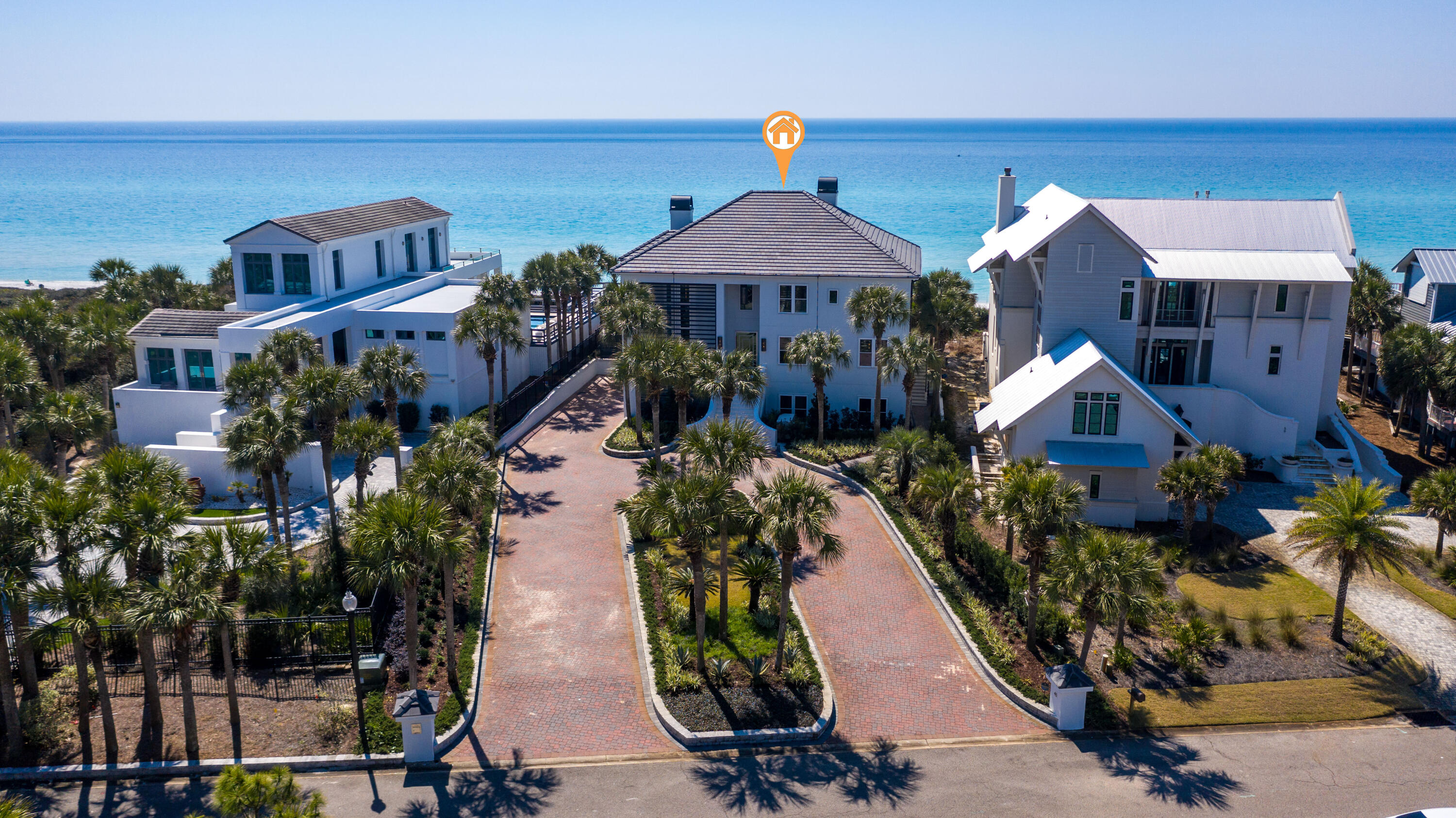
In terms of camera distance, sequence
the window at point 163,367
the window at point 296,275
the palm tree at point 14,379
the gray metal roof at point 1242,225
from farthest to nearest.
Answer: the window at point 296,275, the window at point 163,367, the gray metal roof at point 1242,225, the palm tree at point 14,379

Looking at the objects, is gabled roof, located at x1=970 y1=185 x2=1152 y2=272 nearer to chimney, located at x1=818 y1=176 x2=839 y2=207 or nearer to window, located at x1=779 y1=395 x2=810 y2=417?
chimney, located at x1=818 y1=176 x2=839 y2=207

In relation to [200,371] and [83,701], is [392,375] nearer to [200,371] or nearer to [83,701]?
[200,371]

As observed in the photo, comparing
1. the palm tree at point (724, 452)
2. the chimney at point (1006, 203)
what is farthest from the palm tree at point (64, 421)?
the chimney at point (1006, 203)

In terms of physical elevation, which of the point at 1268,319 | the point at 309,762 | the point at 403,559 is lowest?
the point at 309,762

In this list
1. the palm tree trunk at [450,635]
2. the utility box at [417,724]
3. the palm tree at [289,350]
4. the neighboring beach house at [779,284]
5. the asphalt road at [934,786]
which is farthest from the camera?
the neighboring beach house at [779,284]

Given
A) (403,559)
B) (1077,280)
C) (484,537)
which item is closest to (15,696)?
(403,559)

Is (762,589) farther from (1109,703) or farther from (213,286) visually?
(213,286)

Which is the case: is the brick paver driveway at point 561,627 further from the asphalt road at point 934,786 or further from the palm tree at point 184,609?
the palm tree at point 184,609
